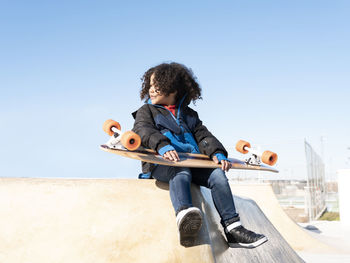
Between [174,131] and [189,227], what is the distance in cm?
89

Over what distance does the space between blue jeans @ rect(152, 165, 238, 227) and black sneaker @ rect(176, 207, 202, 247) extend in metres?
0.10

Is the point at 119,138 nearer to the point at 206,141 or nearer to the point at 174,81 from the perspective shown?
the point at 206,141

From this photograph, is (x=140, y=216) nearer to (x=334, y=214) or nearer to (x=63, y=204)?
(x=63, y=204)

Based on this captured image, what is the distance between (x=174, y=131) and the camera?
116 inches

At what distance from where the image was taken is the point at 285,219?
340 inches

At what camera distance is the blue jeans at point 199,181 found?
2.49m

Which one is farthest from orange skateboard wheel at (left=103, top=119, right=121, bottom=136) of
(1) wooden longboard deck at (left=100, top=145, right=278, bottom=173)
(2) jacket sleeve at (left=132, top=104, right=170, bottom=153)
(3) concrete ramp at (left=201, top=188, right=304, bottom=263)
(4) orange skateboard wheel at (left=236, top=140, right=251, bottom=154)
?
(4) orange skateboard wheel at (left=236, top=140, right=251, bottom=154)

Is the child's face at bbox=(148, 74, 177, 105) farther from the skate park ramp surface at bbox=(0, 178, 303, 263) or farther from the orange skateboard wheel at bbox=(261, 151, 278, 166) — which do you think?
the orange skateboard wheel at bbox=(261, 151, 278, 166)

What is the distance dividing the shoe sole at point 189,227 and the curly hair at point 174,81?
1295 mm

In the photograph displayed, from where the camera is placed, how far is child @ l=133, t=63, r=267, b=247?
2438 mm

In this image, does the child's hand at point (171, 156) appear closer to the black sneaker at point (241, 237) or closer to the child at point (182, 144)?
the child at point (182, 144)

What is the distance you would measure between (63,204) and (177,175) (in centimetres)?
88

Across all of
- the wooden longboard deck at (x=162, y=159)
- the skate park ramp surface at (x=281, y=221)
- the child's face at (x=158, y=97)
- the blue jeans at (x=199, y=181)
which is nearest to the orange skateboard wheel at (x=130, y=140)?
the wooden longboard deck at (x=162, y=159)

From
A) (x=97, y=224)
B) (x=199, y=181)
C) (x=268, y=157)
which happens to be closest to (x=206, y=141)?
(x=199, y=181)
